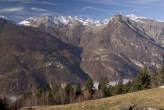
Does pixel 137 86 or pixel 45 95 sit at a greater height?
pixel 137 86

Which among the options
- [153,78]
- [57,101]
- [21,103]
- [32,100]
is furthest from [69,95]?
[153,78]

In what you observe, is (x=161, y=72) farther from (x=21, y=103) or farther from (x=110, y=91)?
(x=21, y=103)

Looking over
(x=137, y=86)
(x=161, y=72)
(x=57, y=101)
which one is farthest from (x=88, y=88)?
(x=161, y=72)

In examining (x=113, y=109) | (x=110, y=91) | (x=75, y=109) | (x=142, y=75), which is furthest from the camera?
(x=110, y=91)

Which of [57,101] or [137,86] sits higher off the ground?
[137,86]

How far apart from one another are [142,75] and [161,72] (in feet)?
94.3

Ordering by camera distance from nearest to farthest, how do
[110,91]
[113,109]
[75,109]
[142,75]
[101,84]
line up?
[113,109] → [75,109] → [142,75] → [110,91] → [101,84]

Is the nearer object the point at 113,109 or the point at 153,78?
the point at 113,109

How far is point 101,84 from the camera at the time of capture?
4560 inches

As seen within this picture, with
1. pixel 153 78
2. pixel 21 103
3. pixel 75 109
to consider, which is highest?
pixel 75 109

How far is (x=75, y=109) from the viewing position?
36.2 meters

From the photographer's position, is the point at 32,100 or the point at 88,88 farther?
the point at 88,88

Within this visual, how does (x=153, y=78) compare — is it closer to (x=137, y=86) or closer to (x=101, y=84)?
(x=137, y=86)

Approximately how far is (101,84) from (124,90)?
1561cm
